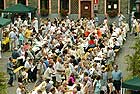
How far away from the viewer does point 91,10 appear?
51781mm

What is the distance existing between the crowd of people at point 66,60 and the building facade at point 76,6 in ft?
34.4

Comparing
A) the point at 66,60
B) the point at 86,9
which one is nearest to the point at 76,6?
the point at 86,9

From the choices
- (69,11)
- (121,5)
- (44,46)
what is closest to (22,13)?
(69,11)

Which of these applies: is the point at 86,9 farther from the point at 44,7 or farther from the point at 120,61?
the point at 120,61

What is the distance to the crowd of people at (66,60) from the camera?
24328 mm

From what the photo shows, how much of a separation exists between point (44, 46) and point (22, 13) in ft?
48.1

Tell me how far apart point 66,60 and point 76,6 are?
79.7ft

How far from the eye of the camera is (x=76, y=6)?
51.9 metres

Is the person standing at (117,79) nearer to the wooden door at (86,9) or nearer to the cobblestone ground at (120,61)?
the cobblestone ground at (120,61)

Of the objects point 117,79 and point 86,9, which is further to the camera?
point 86,9

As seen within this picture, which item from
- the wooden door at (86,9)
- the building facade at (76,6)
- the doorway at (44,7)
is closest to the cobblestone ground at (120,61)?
the building facade at (76,6)

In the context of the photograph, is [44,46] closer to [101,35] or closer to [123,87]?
[101,35]

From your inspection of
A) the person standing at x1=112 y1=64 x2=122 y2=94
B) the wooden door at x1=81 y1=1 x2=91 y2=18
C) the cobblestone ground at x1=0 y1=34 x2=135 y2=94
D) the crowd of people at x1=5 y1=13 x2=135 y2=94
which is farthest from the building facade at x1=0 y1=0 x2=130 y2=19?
the person standing at x1=112 y1=64 x2=122 y2=94

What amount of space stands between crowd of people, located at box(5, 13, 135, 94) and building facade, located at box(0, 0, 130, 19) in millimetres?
10474
